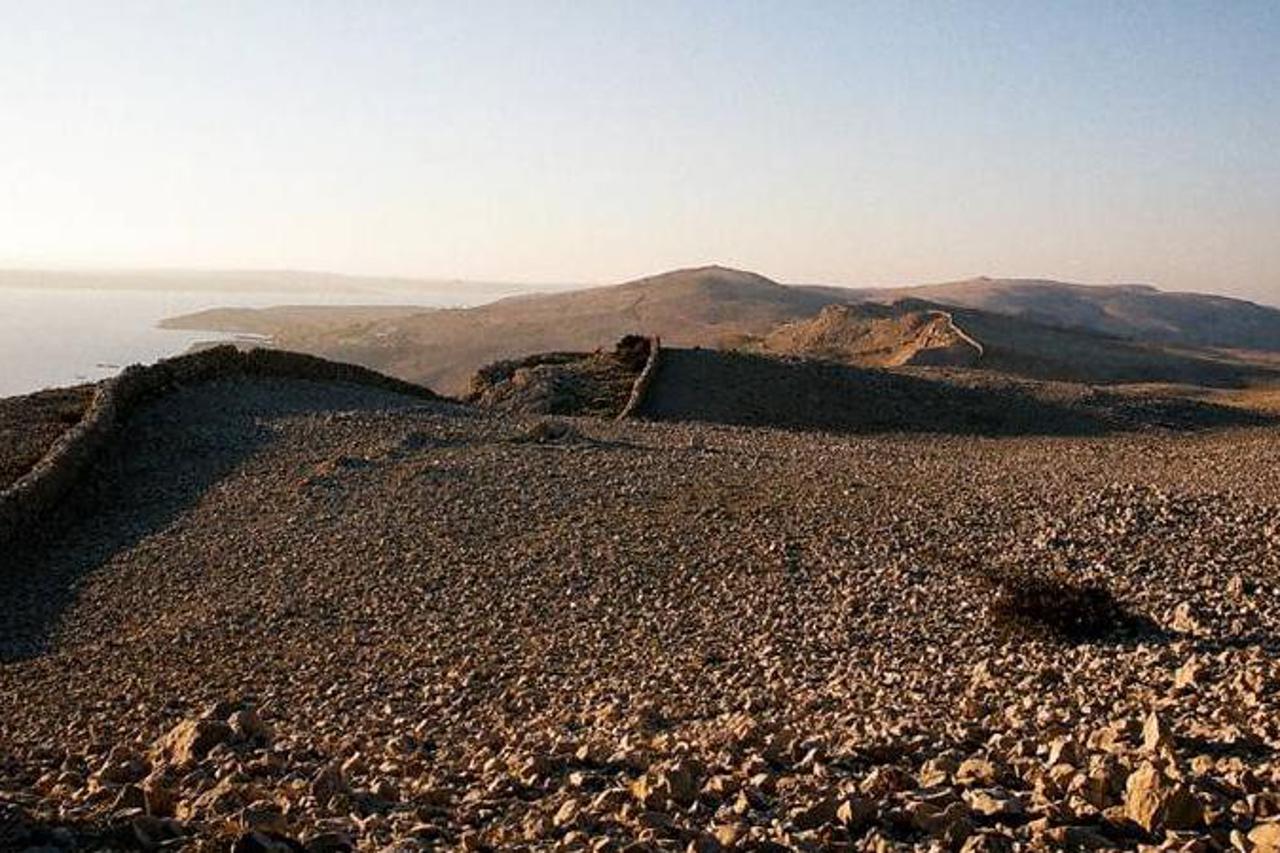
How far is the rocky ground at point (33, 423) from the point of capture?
63.6 feet

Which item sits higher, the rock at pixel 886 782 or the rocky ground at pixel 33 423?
the rock at pixel 886 782

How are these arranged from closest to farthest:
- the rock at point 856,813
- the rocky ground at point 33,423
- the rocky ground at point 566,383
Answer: the rock at point 856,813
the rocky ground at point 33,423
the rocky ground at point 566,383

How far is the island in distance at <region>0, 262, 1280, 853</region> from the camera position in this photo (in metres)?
5.96

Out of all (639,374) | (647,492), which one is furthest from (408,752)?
(639,374)

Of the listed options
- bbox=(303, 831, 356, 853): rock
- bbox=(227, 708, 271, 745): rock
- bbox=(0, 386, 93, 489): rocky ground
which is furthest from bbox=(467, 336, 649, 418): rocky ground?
bbox=(303, 831, 356, 853): rock

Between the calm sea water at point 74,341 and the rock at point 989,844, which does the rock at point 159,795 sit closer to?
the rock at point 989,844

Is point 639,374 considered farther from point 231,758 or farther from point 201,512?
point 231,758

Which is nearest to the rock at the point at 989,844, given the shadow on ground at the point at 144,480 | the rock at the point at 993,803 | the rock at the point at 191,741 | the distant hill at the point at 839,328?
the rock at the point at 993,803

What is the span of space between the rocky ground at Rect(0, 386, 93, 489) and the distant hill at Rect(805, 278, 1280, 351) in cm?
9864

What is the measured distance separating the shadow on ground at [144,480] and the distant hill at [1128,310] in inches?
3817

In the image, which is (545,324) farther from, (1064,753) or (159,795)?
(1064,753)

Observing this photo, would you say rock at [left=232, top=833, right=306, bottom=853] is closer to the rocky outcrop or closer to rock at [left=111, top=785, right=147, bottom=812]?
rock at [left=111, top=785, right=147, bottom=812]

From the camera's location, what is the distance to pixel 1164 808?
5168 mm

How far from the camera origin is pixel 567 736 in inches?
308
